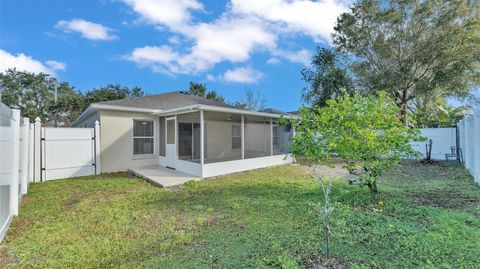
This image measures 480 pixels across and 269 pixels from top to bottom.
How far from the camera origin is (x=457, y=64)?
14297 millimetres

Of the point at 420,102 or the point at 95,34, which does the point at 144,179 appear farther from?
the point at 420,102

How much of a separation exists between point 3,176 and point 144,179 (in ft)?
15.3

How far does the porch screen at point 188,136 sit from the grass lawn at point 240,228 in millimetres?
3077

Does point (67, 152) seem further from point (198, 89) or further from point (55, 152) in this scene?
point (198, 89)

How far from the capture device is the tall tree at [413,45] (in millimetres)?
14430

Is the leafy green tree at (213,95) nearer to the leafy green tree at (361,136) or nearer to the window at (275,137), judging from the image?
the window at (275,137)

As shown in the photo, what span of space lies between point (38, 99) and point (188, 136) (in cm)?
2446

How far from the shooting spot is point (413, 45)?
15.3m

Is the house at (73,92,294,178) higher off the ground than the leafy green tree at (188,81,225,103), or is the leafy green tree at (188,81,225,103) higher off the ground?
the leafy green tree at (188,81,225,103)

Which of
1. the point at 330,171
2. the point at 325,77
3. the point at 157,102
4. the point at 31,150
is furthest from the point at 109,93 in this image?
the point at 330,171

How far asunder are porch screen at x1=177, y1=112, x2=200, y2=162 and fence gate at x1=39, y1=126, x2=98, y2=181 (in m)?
3.07

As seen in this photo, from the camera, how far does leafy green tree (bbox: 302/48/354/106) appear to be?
635 inches

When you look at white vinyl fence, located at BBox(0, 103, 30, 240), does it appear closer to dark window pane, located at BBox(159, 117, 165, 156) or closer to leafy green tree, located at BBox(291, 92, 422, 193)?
leafy green tree, located at BBox(291, 92, 422, 193)

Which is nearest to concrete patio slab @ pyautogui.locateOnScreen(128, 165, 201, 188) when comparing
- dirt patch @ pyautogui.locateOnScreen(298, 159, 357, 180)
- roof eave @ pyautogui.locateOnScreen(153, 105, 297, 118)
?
roof eave @ pyautogui.locateOnScreen(153, 105, 297, 118)
